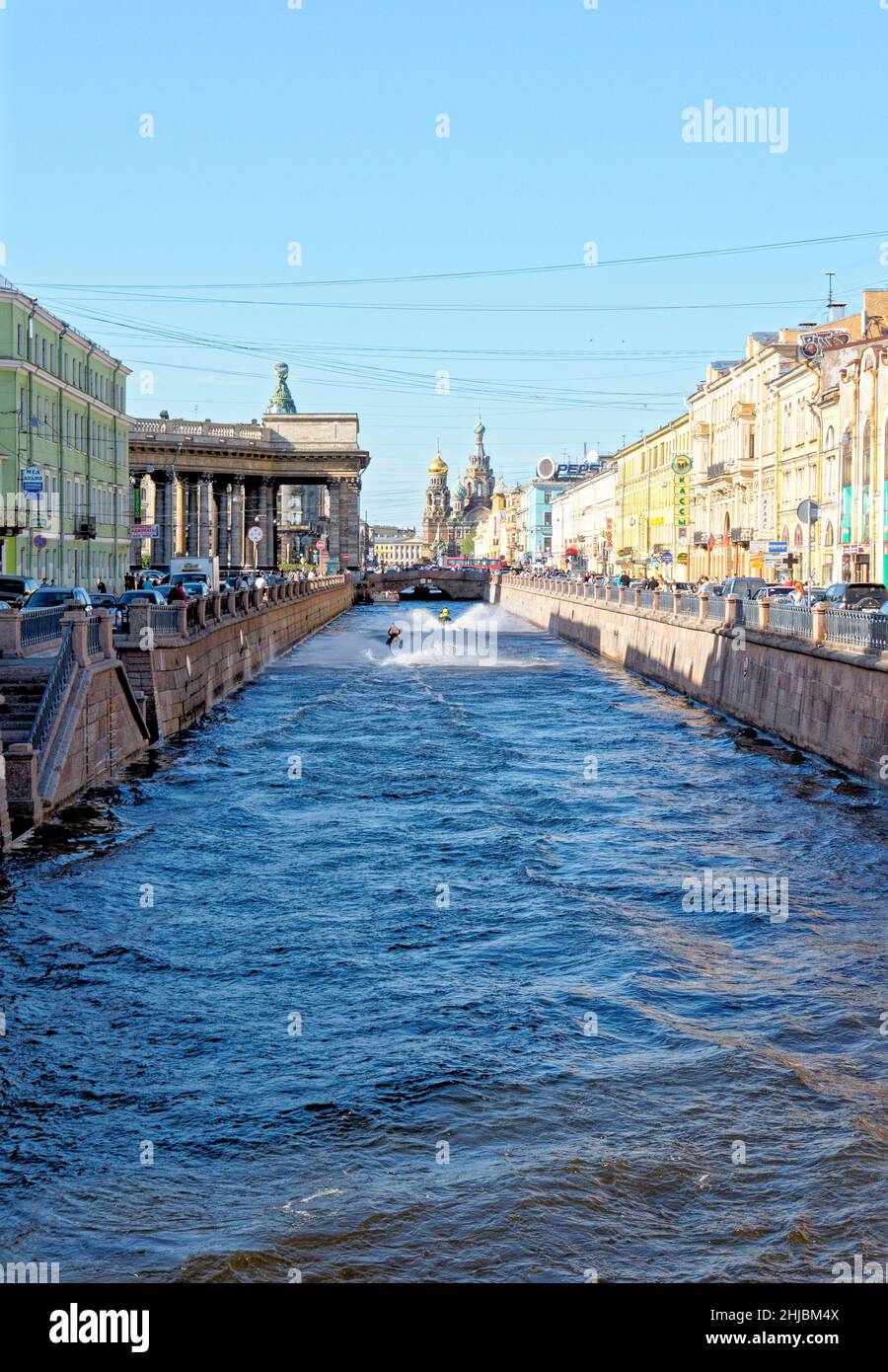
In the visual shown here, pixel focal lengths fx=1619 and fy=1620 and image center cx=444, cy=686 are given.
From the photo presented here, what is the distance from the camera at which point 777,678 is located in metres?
32.8

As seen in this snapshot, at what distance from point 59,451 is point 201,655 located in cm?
3019

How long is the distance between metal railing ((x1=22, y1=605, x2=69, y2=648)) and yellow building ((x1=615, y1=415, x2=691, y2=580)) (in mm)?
70814

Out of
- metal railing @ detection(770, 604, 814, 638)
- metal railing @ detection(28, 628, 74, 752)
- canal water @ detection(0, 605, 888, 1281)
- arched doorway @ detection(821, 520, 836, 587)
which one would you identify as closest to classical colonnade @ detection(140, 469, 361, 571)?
arched doorway @ detection(821, 520, 836, 587)

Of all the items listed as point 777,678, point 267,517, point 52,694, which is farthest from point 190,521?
point 52,694

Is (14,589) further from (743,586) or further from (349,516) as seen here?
(349,516)

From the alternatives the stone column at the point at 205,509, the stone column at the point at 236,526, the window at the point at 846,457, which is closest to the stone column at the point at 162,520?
the stone column at the point at 205,509

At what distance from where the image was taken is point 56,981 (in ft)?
47.5

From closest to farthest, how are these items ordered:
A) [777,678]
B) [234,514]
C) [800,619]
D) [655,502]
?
[800,619] < [777,678] < [655,502] < [234,514]

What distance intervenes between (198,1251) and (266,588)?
5530cm

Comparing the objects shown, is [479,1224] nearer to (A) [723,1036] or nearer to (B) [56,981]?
(A) [723,1036]

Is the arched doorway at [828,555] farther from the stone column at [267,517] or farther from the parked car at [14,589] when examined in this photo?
the stone column at [267,517]

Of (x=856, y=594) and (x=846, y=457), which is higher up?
(x=846, y=457)

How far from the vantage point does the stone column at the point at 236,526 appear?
138 m
